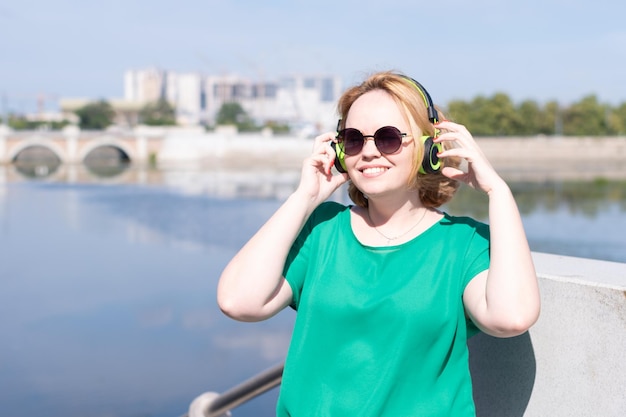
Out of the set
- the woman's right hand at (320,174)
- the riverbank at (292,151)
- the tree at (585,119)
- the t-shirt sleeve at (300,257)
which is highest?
the woman's right hand at (320,174)

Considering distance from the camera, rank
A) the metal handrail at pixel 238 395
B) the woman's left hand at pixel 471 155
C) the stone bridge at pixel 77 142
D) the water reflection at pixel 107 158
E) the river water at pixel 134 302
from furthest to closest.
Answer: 1. the water reflection at pixel 107 158
2. the stone bridge at pixel 77 142
3. the river water at pixel 134 302
4. the metal handrail at pixel 238 395
5. the woman's left hand at pixel 471 155

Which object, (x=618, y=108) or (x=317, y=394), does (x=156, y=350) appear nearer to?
(x=317, y=394)

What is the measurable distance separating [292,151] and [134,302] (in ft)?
162

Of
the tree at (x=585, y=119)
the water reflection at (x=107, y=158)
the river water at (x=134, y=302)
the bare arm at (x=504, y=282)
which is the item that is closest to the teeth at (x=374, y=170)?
the bare arm at (x=504, y=282)

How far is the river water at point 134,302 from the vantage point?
5695mm

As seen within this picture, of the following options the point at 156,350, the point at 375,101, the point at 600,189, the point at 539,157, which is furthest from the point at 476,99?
the point at 375,101

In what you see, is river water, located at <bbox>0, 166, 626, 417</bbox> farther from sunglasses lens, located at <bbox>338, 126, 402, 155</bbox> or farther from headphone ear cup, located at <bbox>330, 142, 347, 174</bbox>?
sunglasses lens, located at <bbox>338, 126, 402, 155</bbox>

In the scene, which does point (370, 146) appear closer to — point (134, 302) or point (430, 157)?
point (430, 157)

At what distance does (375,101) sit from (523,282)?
52 centimetres

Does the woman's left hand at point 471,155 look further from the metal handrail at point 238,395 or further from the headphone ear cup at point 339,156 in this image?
the metal handrail at point 238,395

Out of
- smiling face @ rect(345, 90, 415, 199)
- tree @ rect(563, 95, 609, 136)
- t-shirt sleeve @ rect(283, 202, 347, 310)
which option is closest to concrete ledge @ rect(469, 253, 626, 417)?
smiling face @ rect(345, 90, 415, 199)

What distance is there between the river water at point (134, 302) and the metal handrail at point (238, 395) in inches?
92.5

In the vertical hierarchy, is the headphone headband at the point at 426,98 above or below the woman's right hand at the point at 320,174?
above

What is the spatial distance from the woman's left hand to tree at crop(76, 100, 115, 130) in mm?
75610
